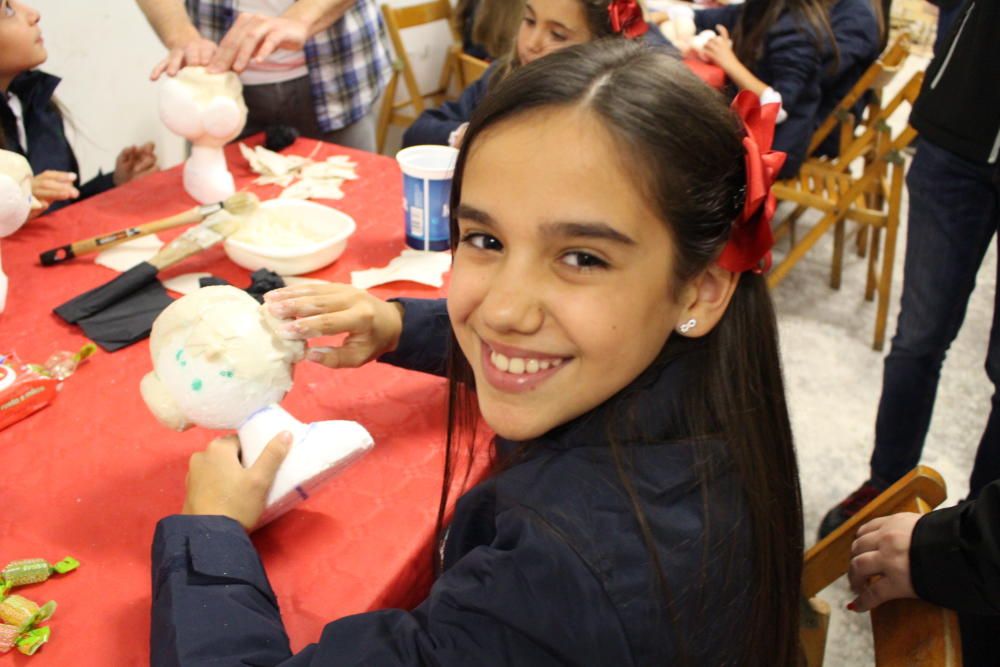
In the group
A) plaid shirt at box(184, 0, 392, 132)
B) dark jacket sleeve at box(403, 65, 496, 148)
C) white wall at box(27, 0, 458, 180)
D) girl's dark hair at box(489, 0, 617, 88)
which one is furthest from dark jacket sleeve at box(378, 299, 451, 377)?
white wall at box(27, 0, 458, 180)

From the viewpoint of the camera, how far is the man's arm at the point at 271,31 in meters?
1.50

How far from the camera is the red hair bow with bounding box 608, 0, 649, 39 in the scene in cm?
165

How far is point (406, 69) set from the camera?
324 centimetres

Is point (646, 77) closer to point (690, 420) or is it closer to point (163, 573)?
point (690, 420)

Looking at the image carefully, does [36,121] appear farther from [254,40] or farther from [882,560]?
[882,560]

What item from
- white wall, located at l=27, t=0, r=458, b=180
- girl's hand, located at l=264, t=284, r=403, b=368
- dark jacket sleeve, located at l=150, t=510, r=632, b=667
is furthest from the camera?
white wall, located at l=27, t=0, r=458, b=180

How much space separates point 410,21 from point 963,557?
288 centimetres

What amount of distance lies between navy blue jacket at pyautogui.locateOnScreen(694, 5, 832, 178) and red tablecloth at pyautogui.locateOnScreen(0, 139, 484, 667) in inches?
66.8

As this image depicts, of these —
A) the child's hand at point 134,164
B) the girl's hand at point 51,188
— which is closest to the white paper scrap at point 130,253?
the girl's hand at point 51,188

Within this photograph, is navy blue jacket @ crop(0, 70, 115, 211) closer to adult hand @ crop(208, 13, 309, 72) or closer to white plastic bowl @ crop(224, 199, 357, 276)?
adult hand @ crop(208, 13, 309, 72)

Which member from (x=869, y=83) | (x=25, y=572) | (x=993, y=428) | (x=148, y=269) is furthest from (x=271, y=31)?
(x=869, y=83)

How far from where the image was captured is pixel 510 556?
645 millimetres

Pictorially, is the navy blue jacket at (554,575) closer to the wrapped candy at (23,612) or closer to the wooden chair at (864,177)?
the wrapped candy at (23,612)

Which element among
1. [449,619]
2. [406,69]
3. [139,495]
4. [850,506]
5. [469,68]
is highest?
[449,619]
